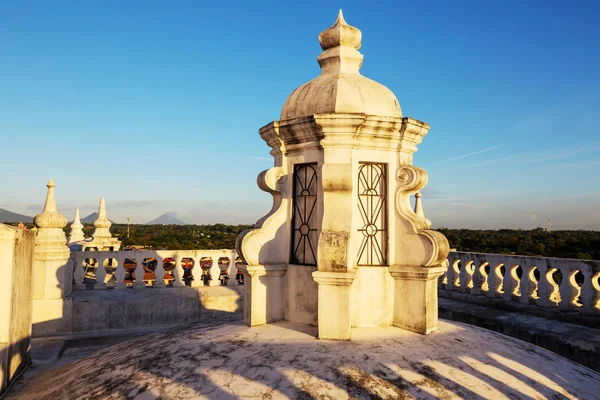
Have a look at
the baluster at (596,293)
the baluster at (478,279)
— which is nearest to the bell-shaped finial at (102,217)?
the baluster at (478,279)

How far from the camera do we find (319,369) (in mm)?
4227

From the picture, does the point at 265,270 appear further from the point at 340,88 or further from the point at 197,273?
the point at 197,273

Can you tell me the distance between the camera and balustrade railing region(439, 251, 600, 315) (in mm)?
7824

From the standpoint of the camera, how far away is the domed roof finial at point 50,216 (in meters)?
8.82

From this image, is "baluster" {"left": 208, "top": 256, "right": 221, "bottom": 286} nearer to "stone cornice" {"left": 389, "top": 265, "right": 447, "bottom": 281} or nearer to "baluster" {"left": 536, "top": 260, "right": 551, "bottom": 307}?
"stone cornice" {"left": 389, "top": 265, "right": 447, "bottom": 281}

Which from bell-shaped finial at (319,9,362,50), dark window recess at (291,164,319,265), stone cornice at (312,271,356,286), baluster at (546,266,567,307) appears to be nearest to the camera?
stone cornice at (312,271,356,286)

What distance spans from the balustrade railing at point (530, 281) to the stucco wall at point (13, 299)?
→ 28.6ft

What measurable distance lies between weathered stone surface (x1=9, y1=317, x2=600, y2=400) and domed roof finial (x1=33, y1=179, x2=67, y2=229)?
4017 mm

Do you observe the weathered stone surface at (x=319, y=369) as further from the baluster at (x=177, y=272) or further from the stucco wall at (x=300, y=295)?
the baluster at (x=177, y=272)

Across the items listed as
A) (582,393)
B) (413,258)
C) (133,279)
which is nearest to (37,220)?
(133,279)

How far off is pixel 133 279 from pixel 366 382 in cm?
807

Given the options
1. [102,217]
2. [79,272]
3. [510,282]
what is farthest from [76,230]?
[510,282]

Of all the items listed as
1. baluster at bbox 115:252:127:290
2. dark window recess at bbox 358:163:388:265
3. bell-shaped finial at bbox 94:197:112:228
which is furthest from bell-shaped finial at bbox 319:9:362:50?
bell-shaped finial at bbox 94:197:112:228

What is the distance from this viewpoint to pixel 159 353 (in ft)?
16.7
